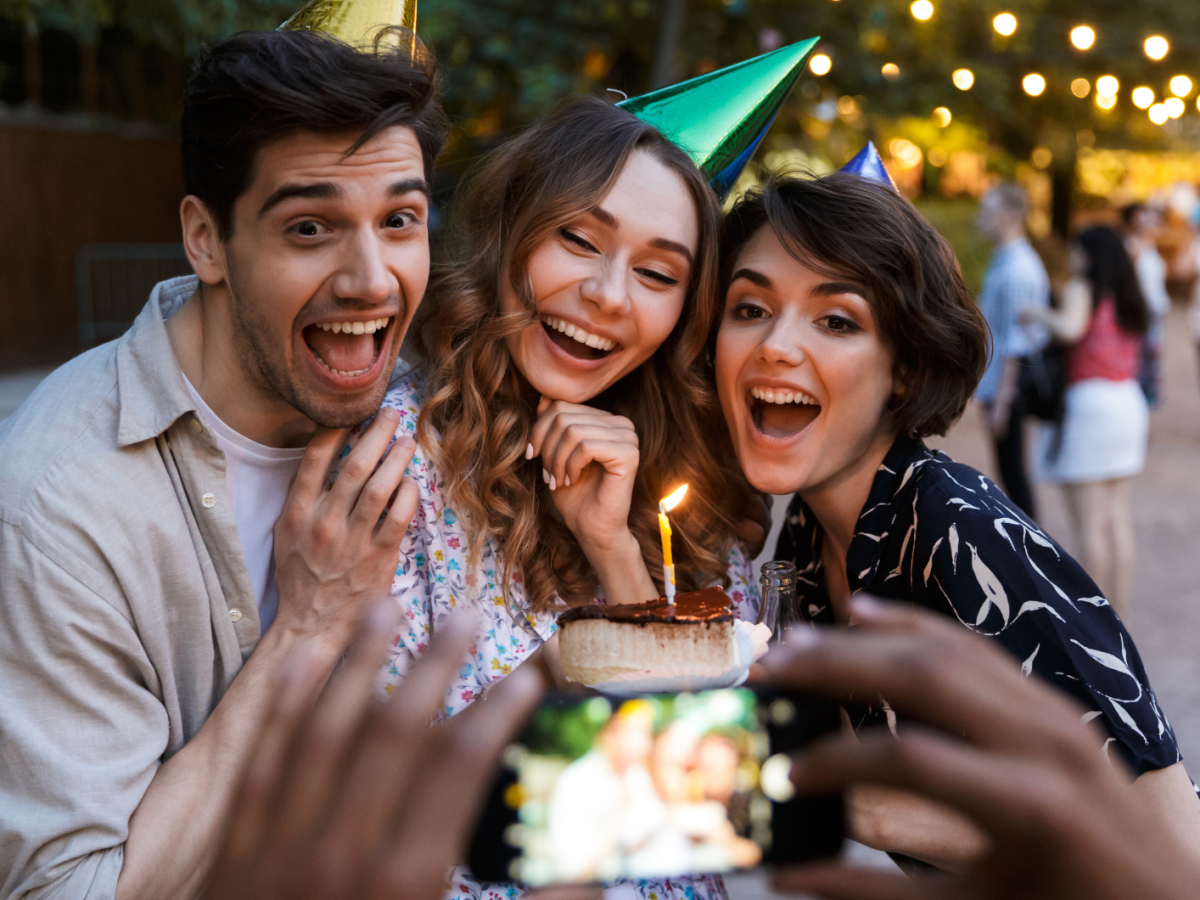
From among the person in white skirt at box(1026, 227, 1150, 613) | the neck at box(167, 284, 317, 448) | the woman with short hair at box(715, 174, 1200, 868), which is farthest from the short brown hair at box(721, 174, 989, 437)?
the person in white skirt at box(1026, 227, 1150, 613)

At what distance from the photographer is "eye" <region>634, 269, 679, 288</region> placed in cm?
251

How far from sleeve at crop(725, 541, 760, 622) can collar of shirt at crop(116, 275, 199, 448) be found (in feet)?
4.71

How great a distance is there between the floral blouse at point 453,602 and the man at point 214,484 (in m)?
0.15

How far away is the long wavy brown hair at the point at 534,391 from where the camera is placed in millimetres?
2475

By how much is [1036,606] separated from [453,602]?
1.28 meters

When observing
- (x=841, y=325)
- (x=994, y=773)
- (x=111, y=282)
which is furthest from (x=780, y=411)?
(x=111, y=282)

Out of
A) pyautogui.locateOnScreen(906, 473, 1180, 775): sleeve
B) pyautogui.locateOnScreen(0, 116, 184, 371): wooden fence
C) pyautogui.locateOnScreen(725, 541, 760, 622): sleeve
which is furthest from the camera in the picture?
pyautogui.locateOnScreen(0, 116, 184, 371): wooden fence

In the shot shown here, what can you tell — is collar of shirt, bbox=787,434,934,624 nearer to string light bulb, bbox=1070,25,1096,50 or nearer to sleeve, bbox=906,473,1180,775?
sleeve, bbox=906,473,1180,775

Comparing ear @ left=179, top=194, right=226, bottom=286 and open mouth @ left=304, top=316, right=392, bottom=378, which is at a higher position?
ear @ left=179, top=194, right=226, bottom=286

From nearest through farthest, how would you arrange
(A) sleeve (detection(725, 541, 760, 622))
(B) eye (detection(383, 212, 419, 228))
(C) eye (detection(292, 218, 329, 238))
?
(C) eye (detection(292, 218, 329, 238))
(B) eye (detection(383, 212, 419, 228))
(A) sleeve (detection(725, 541, 760, 622))

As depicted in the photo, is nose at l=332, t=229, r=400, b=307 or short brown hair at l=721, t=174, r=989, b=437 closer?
nose at l=332, t=229, r=400, b=307

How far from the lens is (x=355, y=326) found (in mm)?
2201

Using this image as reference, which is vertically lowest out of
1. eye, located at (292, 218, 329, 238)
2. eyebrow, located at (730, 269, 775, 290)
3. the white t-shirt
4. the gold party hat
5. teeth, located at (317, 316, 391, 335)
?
the white t-shirt

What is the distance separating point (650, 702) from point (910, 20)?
9192 millimetres
